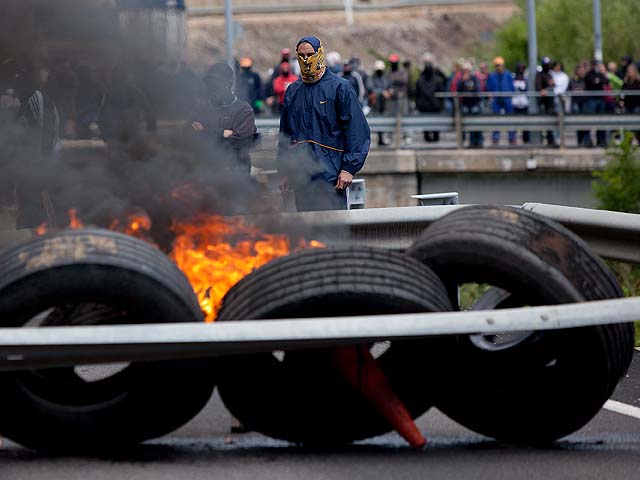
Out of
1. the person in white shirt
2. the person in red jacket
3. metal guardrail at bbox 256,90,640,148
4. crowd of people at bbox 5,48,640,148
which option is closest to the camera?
the person in red jacket

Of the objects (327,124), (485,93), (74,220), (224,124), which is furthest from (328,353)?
(485,93)

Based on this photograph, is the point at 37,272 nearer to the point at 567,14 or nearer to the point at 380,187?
the point at 380,187

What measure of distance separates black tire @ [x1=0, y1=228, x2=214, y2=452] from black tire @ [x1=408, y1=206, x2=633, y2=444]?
3.43 ft

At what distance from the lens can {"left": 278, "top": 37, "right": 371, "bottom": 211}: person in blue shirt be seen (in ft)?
32.3

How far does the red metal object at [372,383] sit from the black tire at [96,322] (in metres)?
0.53

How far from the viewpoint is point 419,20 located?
305 feet

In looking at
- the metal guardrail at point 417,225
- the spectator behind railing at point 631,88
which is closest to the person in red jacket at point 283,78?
the spectator behind railing at point 631,88

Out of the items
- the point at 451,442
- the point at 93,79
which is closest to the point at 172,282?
the point at 451,442

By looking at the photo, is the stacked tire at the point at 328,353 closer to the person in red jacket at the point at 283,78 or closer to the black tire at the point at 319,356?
the black tire at the point at 319,356

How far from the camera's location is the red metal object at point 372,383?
5965 millimetres

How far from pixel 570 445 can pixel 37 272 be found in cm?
227

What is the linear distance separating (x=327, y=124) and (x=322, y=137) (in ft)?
0.31

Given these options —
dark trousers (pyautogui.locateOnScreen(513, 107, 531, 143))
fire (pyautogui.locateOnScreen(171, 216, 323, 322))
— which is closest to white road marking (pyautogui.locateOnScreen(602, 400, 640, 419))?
fire (pyautogui.locateOnScreen(171, 216, 323, 322))

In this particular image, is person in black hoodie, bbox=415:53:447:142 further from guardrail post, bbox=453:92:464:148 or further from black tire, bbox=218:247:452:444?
black tire, bbox=218:247:452:444
